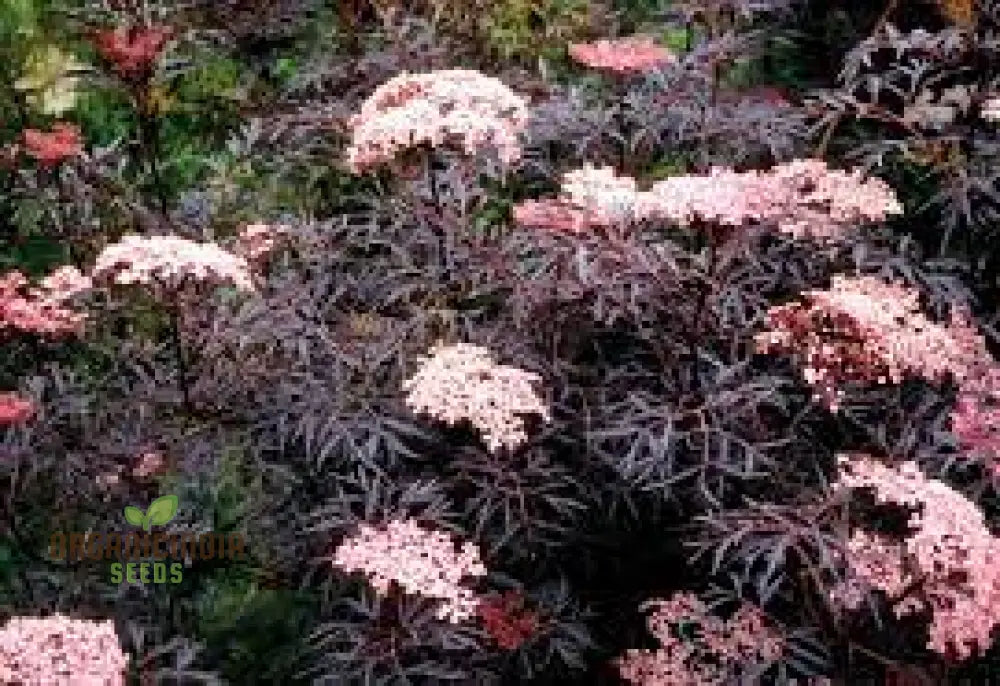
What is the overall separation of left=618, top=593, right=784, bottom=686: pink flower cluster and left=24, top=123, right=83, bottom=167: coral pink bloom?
1.68 metres

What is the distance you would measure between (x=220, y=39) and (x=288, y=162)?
98 centimetres

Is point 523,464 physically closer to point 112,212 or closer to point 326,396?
point 326,396

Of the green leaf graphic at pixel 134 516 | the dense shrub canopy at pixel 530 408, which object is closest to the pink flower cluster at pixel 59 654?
the dense shrub canopy at pixel 530 408

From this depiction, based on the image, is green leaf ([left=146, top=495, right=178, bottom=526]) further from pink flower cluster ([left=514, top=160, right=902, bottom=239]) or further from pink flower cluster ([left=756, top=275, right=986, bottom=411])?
pink flower cluster ([left=756, top=275, right=986, bottom=411])

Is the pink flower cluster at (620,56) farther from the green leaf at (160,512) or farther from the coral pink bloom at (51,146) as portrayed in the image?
the green leaf at (160,512)

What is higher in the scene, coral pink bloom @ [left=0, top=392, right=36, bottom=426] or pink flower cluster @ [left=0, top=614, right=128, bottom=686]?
coral pink bloom @ [left=0, top=392, right=36, bottom=426]

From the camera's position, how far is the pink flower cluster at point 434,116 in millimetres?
2609

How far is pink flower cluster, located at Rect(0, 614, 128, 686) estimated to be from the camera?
2.11m

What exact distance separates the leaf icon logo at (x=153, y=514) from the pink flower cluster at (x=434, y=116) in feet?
2.79

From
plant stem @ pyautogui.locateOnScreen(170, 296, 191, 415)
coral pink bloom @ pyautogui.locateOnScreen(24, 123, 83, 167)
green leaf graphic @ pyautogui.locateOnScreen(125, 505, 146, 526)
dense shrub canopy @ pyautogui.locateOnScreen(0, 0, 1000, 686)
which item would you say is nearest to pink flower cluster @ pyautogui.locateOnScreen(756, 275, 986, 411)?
dense shrub canopy @ pyautogui.locateOnScreen(0, 0, 1000, 686)

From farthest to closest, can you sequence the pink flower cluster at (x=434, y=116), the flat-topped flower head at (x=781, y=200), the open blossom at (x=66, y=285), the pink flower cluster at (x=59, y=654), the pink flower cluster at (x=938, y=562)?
the open blossom at (x=66, y=285), the pink flower cluster at (x=434, y=116), the flat-topped flower head at (x=781, y=200), the pink flower cluster at (x=938, y=562), the pink flower cluster at (x=59, y=654)

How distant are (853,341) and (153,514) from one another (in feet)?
4.91

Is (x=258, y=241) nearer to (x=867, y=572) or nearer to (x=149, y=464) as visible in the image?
(x=149, y=464)

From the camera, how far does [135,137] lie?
4.44m
